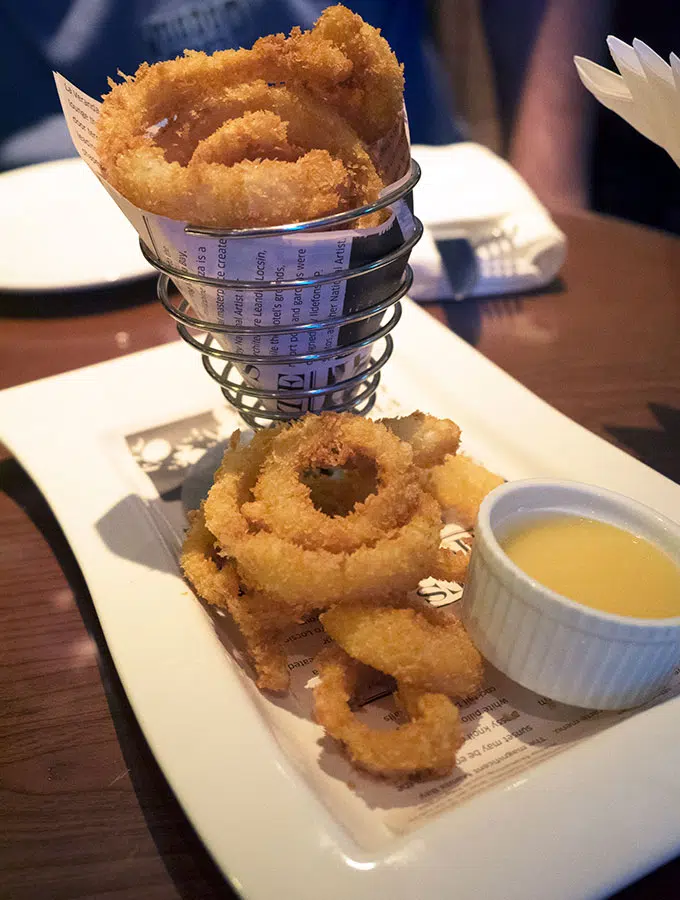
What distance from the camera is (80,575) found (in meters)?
1.01

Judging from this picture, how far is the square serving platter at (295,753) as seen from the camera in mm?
605

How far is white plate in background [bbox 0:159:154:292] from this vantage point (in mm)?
1592

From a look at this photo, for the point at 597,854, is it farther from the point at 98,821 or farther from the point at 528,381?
the point at 528,381

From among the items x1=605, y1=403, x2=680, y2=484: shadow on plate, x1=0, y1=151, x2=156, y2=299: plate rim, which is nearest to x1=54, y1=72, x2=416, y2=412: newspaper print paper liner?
x1=605, y1=403, x2=680, y2=484: shadow on plate

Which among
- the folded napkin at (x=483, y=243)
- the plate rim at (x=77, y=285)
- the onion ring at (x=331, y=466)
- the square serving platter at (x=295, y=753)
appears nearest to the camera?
the square serving platter at (x=295, y=753)

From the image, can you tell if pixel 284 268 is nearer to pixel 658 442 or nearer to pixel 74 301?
pixel 658 442

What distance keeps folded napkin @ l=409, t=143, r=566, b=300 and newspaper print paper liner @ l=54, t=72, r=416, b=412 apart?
67 cm

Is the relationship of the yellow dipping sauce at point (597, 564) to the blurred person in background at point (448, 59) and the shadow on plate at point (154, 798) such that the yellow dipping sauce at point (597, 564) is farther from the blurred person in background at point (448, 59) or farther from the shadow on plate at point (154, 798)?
the blurred person in background at point (448, 59)

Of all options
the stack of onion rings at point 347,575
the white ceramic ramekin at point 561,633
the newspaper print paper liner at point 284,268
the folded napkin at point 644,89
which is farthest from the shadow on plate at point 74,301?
the white ceramic ramekin at point 561,633

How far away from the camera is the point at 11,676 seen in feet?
2.81

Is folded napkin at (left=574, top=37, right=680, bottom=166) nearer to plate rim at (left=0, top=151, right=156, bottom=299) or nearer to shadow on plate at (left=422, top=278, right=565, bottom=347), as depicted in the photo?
shadow on plate at (left=422, top=278, right=565, bottom=347)

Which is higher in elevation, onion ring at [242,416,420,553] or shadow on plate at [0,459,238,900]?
onion ring at [242,416,420,553]

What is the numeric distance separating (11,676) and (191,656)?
24cm

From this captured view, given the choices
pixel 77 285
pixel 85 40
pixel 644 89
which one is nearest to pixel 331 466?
pixel 644 89
